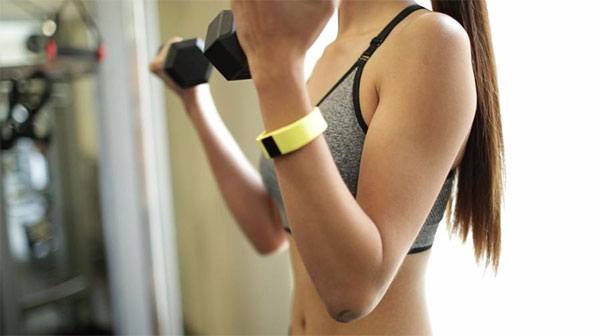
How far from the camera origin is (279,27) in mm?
564

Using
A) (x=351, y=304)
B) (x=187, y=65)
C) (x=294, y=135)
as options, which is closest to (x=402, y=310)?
(x=351, y=304)

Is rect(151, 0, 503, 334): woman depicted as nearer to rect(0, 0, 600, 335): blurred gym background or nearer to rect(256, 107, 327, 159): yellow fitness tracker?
rect(256, 107, 327, 159): yellow fitness tracker

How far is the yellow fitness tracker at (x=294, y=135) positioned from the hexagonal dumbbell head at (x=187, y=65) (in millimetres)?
527

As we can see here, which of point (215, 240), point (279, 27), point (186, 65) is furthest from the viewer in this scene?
Answer: point (215, 240)

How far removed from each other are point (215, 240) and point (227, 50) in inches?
64.5

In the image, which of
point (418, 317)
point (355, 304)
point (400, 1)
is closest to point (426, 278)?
point (418, 317)

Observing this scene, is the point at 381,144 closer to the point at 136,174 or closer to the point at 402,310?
the point at 402,310

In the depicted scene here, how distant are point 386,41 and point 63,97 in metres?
2.41

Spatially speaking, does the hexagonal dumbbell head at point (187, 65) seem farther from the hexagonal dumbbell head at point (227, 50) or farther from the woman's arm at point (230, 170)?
the hexagonal dumbbell head at point (227, 50)

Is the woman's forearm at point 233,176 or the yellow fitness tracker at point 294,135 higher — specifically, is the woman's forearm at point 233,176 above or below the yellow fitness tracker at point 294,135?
below

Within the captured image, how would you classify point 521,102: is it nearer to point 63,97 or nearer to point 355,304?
point 355,304

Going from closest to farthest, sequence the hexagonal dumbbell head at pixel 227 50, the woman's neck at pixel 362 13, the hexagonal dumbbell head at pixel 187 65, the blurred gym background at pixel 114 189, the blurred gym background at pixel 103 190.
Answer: the hexagonal dumbbell head at pixel 227 50, the woman's neck at pixel 362 13, the hexagonal dumbbell head at pixel 187 65, the blurred gym background at pixel 114 189, the blurred gym background at pixel 103 190

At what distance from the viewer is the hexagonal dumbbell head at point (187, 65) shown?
42.0 inches

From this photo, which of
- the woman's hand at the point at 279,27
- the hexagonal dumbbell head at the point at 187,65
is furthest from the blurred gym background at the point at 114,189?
the woman's hand at the point at 279,27
